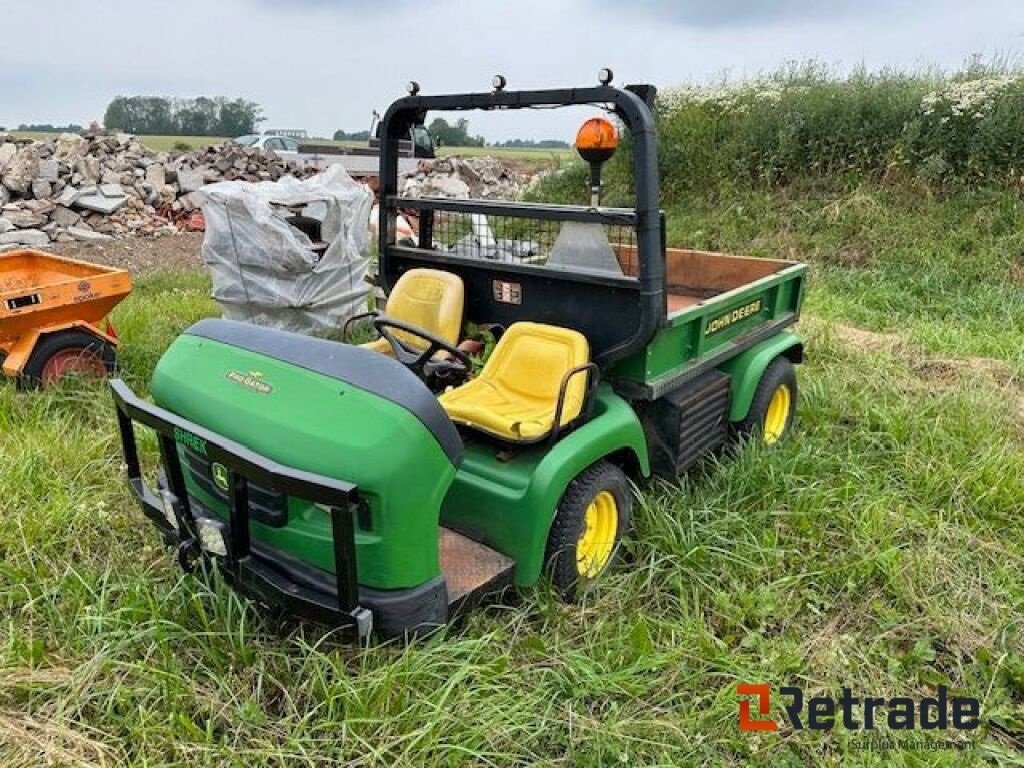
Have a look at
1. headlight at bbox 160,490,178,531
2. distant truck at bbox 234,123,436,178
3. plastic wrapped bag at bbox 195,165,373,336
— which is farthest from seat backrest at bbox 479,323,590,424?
distant truck at bbox 234,123,436,178

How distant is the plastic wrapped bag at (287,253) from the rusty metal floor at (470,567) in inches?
128

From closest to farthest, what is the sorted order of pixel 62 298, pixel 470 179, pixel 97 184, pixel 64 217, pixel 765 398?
1. pixel 765 398
2. pixel 62 298
3. pixel 64 217
4. pixel 97 184
5. pixel 470 179

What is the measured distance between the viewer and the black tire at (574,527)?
2.50 m

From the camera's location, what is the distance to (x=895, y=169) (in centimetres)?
826

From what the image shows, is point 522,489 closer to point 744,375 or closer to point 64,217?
point 744,375

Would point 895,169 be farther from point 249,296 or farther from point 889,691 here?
point 889,691

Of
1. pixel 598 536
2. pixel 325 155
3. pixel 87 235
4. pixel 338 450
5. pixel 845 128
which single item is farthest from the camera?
pixel 325 155

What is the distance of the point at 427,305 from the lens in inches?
124

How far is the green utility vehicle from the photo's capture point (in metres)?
1.93

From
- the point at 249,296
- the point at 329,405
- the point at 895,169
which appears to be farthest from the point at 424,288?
the point at 895,169

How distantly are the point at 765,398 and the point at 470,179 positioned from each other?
12.7 meters

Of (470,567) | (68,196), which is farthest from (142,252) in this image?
(470,567)

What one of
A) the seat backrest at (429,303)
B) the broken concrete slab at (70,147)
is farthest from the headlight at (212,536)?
the broken concrete slab at (70,147)

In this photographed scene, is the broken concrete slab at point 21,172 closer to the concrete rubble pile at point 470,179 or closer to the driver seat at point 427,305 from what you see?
the concrete rubble pile at point 470,179
